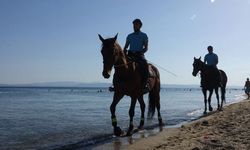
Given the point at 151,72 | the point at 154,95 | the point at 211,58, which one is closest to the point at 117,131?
the point at 151,72

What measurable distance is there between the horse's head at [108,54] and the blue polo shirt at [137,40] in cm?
213

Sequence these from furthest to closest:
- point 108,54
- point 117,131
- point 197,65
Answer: point 197,65 < point 117,131 < point 108,54

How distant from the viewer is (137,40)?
1184cm

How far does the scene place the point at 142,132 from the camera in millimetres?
12594

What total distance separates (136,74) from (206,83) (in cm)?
1003

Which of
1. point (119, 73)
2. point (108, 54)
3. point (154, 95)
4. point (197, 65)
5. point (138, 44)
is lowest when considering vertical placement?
point (154, 95)

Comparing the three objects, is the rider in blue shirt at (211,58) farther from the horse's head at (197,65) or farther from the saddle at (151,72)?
the saddle at (151,72)

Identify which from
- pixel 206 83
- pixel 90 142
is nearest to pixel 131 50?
pixel 90 142

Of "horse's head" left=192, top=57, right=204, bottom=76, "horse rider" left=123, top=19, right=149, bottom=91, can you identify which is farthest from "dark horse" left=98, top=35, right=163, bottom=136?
"horse's head" left=192, top=57, right=204, bottom=76

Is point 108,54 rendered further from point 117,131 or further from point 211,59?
point 211,59

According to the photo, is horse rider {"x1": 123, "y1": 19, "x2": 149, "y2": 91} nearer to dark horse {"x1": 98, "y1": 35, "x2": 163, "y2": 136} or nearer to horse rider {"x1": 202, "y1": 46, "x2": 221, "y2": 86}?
dark horse {"x1": 98, "y1": 35, "x2": 163, "y2": 136}

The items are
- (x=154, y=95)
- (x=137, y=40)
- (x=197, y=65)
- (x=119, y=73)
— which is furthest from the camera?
(x=197, y=65)

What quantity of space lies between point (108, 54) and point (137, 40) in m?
2.43

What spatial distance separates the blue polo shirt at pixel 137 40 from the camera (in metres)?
11.8
